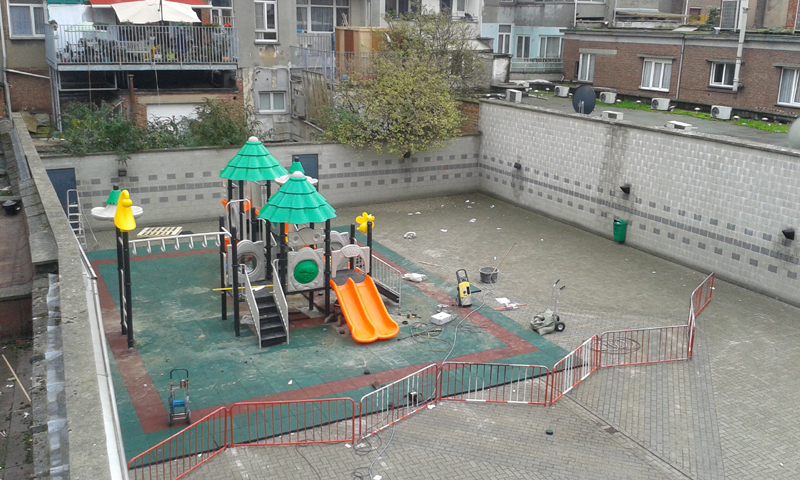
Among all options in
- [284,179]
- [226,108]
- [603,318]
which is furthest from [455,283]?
[226,108]

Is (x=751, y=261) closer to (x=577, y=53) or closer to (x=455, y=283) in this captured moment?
(x=455, y=283)

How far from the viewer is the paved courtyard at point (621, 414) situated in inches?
437

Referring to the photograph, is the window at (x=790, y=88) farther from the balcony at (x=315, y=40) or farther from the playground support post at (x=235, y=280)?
the playground support post at (x=235, y=280)

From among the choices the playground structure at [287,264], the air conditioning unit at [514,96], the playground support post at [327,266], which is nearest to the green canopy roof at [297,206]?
the playground structure at [287,264]

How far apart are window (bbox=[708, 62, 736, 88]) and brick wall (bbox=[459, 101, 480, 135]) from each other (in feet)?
32.5

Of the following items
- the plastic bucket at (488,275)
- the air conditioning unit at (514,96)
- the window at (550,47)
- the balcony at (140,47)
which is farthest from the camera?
the window at (550,47)

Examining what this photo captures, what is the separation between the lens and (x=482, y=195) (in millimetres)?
28172

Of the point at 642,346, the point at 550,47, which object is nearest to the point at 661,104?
the point at 642,346

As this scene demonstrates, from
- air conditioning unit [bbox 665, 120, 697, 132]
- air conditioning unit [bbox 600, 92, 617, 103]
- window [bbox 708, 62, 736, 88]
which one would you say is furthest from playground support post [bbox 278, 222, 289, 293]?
window [bbox 708, 62, 736, 88]

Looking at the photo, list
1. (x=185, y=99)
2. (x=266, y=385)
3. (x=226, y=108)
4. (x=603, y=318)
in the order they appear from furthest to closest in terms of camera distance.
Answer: (x=185, y=99), (x=226, y=108), (x=603, y=318), (x=266, y=385)

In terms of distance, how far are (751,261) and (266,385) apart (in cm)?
1241

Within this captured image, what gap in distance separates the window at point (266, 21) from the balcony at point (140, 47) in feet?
9.19

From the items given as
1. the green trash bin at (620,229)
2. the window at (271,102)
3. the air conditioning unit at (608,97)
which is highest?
the air conditioning unit at (608,97)

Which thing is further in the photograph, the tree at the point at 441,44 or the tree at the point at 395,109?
the tree at the point at 441,44
